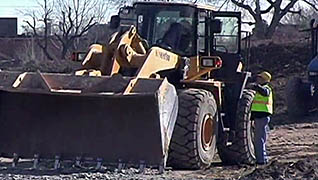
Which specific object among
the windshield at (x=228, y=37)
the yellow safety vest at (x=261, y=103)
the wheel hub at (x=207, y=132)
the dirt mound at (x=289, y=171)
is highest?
the windshield at (x=228, y=37)

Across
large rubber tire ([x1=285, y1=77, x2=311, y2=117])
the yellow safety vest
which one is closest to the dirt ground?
the yellow safety vest

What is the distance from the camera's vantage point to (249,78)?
1574 cm

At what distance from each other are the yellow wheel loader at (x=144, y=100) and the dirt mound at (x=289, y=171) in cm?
122

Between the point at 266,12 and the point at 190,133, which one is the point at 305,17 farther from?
the point at 190,133

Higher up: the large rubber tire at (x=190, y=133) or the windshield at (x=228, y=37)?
the windshield at (x=228, y=37)

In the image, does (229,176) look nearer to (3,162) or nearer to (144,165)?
(144,165)

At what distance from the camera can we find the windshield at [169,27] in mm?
13969

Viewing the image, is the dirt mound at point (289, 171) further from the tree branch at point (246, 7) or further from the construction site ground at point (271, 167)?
the tree branch at point (246, 7)

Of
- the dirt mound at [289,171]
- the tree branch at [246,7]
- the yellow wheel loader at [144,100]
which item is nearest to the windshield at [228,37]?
the yellow wheel loader at [144,100]

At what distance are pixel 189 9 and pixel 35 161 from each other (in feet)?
12.0

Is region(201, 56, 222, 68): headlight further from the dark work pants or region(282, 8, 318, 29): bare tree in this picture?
region(282, 8, 318, 29): bare tree

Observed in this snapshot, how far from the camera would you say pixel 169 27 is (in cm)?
1406

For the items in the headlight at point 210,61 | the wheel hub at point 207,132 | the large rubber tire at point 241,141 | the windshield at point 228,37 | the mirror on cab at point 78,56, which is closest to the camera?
the wheel hub at point 207,132

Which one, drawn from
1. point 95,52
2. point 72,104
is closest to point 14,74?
point 72,104
